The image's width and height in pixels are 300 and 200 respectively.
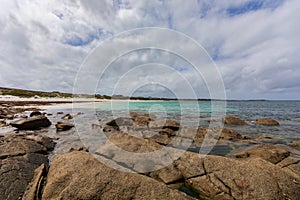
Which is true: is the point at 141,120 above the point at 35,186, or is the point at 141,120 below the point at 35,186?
above

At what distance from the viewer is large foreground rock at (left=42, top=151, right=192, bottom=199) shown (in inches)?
169

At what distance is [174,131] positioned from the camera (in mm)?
13898

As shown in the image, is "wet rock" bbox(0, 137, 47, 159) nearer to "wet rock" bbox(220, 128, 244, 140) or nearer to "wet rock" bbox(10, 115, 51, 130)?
"wet rock" bbox(10, 115, 51, 130)

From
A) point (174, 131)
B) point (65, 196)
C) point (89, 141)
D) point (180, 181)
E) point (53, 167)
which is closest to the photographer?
point (65, 196)

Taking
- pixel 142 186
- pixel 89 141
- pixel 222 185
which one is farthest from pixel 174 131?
pixel 142 186

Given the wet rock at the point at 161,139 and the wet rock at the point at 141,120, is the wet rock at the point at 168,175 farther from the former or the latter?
the wet rock at the point at 141,120

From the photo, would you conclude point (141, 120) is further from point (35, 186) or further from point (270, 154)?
point (35, 186)

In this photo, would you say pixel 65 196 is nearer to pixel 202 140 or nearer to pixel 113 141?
pixel 113 141

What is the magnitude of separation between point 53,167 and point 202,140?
8883 millimetres

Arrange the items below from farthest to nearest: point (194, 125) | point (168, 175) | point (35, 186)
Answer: point (194, 125)
point (168, 175)
point (35, 186)

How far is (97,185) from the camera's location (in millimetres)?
4441

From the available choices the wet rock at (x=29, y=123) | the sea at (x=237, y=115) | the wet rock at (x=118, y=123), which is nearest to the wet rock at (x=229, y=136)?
the sea at (x=237, y=115)

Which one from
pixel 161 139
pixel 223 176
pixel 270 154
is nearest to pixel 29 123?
pixel 161 139

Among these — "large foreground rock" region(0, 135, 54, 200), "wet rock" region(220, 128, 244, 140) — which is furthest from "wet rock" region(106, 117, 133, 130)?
"large foreground rock" region(0, 135, 54, 200)
